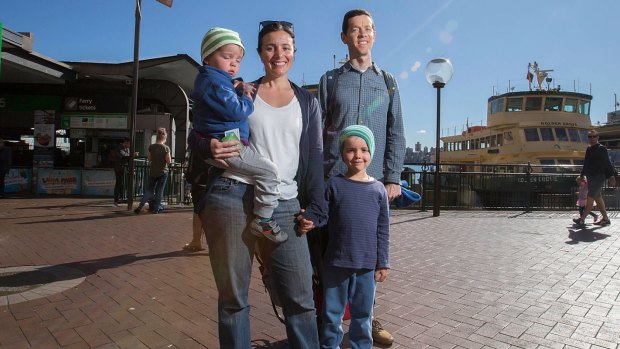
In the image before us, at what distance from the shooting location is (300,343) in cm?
205

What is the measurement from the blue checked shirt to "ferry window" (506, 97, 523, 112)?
2087 centimetres

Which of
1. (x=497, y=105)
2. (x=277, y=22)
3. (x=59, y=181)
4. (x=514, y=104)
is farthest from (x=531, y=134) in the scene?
(x=277, y=22)

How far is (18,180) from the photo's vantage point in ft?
49.7

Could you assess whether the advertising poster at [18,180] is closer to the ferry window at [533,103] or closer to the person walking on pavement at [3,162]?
the person walking on pavement at [3,162]

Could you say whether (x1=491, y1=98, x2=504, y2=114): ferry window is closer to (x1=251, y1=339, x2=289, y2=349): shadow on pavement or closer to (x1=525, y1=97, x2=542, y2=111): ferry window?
(x1=525, y1=97, x2=542, y2=111): ferry window

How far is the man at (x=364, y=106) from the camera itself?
2.79 metres

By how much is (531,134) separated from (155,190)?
693 inches

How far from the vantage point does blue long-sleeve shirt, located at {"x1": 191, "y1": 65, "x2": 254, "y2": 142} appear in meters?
1.87

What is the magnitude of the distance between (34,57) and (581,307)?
15.8 meters

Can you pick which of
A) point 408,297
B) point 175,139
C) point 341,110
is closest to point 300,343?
point 341,110

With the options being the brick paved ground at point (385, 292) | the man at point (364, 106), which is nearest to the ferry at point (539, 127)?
the brick paved ground at point (385, 292)

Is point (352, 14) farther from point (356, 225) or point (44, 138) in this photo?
point (44, 138)

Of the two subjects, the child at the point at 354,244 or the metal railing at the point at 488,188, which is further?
the metal railing at the point at 488,188

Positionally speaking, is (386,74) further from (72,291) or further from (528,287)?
(72,291)
